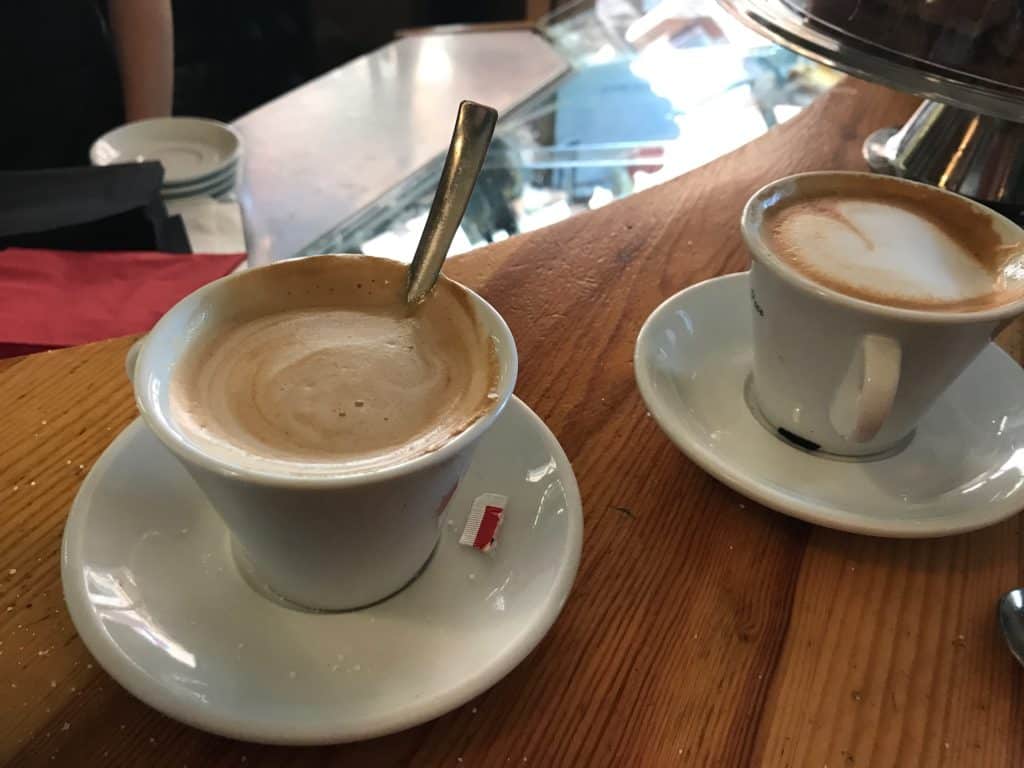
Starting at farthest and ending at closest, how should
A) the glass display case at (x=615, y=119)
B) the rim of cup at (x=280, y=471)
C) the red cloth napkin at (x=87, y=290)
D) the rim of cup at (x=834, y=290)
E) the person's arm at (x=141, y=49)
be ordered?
the person's arm at (x=141, y=49) → the glass display case at (x=615, y=119) → the red cloth napkin at (x=87, y=290) → the rim of cup at (x=834, y=290) → the rim of cup at (x=280, y=471)

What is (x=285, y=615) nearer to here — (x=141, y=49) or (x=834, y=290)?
(x=834, y=290)

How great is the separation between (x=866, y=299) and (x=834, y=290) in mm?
19

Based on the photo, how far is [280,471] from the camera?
1.22 ft

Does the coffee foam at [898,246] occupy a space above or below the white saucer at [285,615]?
above

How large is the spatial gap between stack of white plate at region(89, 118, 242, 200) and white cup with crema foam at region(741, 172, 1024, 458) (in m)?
0.82

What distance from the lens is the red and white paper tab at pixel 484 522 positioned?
456mm

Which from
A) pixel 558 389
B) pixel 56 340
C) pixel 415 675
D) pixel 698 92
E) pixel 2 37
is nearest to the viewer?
pixel 415 675

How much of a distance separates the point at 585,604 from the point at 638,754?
3.4 inches

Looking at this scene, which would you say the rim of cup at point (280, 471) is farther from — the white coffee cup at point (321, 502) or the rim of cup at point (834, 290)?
the rim of cup at point (834, 290)

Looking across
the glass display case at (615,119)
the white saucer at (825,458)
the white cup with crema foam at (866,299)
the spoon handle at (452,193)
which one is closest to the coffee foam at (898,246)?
the white cup with crema foam at (866,299)

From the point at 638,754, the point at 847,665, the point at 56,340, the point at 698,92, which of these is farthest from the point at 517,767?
the point at 698,92

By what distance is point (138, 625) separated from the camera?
388 mm

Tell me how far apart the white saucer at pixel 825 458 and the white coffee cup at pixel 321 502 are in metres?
0.17

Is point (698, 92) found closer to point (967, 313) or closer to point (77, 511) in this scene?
point (967, 313)
